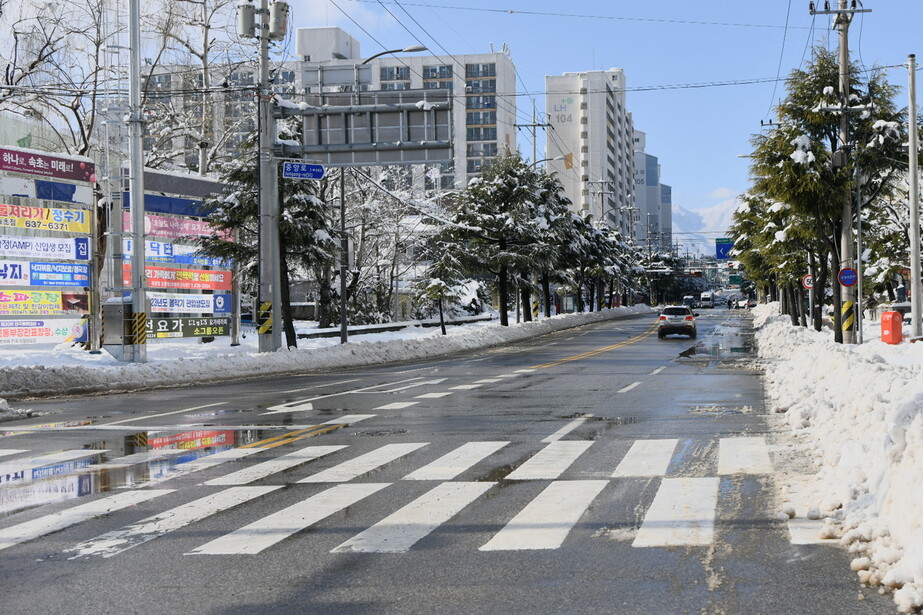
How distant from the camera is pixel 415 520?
7230 mm

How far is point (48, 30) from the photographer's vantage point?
1532 inches

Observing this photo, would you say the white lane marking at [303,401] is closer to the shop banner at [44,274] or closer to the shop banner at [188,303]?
the shop banner at [44,274]

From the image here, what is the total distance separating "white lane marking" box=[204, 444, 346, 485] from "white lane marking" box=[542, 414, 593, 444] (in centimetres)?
249

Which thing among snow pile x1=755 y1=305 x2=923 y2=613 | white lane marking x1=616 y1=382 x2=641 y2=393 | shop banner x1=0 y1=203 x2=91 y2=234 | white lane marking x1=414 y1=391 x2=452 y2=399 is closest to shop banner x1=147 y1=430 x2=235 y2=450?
white lane marking x1=414 y1=391 x2=452 y2=399

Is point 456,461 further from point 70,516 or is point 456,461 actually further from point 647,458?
point 70,516

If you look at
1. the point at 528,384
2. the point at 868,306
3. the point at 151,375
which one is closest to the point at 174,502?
the point at 528,384

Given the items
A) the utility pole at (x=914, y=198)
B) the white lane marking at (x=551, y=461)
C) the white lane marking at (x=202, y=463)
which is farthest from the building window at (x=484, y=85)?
the white lane marking at (x=202, y=463)

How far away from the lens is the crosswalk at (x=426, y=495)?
666cm

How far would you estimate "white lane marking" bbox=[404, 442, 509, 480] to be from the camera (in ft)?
30.2

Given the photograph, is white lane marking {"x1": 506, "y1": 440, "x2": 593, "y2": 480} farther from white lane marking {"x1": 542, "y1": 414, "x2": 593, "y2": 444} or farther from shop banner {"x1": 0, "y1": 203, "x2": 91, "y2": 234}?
shop banner {"x1": 0, "y1": 203, "x2": 91, "y2": 234}

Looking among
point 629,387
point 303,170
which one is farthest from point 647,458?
point 303,170

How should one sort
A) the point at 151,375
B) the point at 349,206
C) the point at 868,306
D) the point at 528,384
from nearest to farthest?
the point at 528,384 → the point at 151,375 → the point at 349,206 → the point at 868,306

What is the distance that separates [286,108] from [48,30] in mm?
16289

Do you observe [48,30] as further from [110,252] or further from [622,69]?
[622,69]
